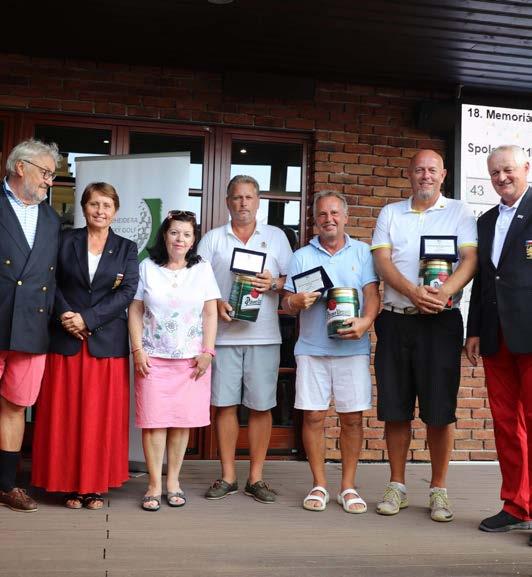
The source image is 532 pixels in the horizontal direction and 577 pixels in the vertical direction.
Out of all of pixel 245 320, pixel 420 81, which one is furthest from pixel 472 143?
pixel 245 320

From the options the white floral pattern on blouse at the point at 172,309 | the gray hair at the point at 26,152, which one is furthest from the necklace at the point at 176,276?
the gray hair at the point at 26,152

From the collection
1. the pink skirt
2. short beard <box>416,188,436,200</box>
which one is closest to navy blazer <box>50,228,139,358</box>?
the pink skirt

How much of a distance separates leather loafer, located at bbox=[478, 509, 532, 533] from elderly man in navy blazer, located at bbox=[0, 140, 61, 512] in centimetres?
230

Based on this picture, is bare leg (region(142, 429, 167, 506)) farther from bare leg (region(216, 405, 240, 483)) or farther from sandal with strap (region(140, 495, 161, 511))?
bare leg (region(216, 405, 240, 483))

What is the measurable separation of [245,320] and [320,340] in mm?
444

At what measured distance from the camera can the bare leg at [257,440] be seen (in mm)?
4078

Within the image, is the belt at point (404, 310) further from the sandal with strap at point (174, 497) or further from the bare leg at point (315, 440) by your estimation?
the sandal with strap at point (174, 497)

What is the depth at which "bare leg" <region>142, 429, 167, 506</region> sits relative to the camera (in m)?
3.73

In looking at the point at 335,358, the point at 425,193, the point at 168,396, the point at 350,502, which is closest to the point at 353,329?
the point at 335,358

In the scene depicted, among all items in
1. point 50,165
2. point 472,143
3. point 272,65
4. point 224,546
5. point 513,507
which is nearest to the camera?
point 224,546

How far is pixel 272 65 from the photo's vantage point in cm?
507

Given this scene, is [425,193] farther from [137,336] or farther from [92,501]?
[92,501]

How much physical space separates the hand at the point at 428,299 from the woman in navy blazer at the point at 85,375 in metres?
1.50

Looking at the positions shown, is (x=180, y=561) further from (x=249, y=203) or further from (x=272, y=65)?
(x=272, y=65)
